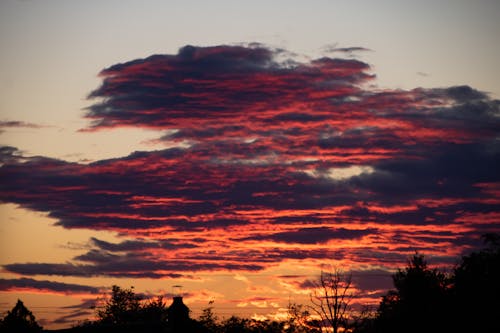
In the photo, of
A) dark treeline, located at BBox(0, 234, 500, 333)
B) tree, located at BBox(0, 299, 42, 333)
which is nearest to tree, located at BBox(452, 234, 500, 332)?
dark treeline, located at BBox(0, 234, 500, 333)

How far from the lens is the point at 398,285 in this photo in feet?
290

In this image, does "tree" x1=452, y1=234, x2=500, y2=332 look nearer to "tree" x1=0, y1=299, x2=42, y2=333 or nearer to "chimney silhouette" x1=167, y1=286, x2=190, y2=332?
"chimney silhouette" x1=167, y1=286, x2=190, y2=332

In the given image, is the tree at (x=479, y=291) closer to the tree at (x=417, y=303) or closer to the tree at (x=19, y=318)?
the tree at (x=417, y=303)

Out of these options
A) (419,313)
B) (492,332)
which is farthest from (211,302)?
(492,332)

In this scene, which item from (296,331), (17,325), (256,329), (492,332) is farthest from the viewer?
(256,329)

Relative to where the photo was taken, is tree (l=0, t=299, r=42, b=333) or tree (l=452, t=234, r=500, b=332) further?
tree (l=0, t=299, r=42, b=333)

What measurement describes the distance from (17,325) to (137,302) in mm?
37954

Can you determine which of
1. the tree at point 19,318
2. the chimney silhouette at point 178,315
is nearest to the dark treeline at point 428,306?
the chimney silhouette at point 178,315

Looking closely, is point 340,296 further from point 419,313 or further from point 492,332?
point 492,332

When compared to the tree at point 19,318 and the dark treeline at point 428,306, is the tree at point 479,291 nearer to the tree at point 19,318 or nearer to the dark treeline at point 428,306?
the dark treeline at point 428,306

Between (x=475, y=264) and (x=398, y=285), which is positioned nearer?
(x=475, y=264)

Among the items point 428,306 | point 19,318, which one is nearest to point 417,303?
point 428,306

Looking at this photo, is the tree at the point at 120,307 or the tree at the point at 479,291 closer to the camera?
the tree at the point at 479,291

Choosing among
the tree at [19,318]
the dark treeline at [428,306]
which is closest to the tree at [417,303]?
the dark treeline at [428,306]
